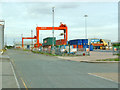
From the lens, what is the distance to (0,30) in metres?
25.5

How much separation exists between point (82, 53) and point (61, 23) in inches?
1226

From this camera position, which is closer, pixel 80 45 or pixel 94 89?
pixel 94 89

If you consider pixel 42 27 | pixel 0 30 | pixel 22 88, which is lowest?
pixel 22 88

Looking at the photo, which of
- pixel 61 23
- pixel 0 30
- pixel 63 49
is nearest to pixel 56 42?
pixel 61 23

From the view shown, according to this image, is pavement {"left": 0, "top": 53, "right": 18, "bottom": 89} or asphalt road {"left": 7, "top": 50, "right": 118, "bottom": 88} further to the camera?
pavement {"left": 0, "top": 53, "right": 18, "bottom": 89}

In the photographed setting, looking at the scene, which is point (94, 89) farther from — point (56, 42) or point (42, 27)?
point (56, 42)

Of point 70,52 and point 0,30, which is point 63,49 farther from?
point 0,30

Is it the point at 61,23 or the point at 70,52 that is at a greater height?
the point at 61,23

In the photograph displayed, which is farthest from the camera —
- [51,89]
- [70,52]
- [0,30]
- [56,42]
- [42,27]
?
[56,42]

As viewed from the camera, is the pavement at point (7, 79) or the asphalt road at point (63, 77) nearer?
the asphalt road at point (63, 77)

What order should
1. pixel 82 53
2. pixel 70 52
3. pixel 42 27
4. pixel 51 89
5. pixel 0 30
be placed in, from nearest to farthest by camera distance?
pixel 51 89, pixel 0 30, pixel 82 53, pixel 70 52, pixel 42 27

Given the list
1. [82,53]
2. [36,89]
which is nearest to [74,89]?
[36,89]

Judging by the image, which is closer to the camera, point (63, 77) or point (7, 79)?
point (7, 79)

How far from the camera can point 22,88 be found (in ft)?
27.6
